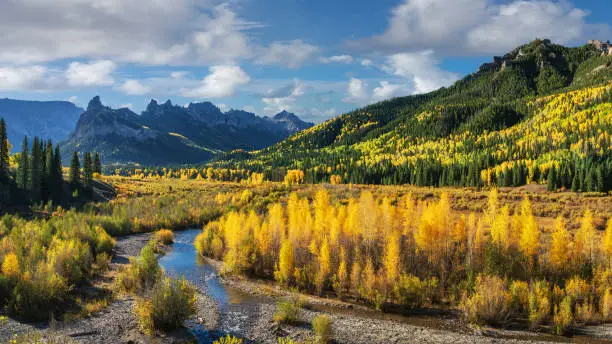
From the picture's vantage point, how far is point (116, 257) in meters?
61.1

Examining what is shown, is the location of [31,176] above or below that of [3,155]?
below

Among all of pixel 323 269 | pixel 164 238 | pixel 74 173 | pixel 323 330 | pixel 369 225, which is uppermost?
pixel 74 173

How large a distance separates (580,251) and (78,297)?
54390 mm

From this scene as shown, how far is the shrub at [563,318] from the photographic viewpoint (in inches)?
1341

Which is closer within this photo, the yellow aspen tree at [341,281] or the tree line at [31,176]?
the yellow aspen tree at [341,281]

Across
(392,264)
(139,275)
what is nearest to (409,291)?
(392,264)

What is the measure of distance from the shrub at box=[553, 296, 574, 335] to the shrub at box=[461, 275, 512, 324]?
13.0 ft

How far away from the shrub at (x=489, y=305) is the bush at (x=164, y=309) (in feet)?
85.3

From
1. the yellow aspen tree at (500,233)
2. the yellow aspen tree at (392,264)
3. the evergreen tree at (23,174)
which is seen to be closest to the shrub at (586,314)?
the yellow aspen tree at (500,233)

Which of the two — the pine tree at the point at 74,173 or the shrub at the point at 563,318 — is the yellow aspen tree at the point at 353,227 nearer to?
the shrub at the point at 563,318

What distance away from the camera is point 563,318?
114 ft

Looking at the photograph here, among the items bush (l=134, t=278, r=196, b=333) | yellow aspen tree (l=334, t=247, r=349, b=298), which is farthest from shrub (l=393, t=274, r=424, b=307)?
bush (l=134, t=278, r=196, b=333)

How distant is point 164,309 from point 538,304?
3405 centimetres

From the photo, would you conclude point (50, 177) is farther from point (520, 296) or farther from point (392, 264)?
point (520, 296)
